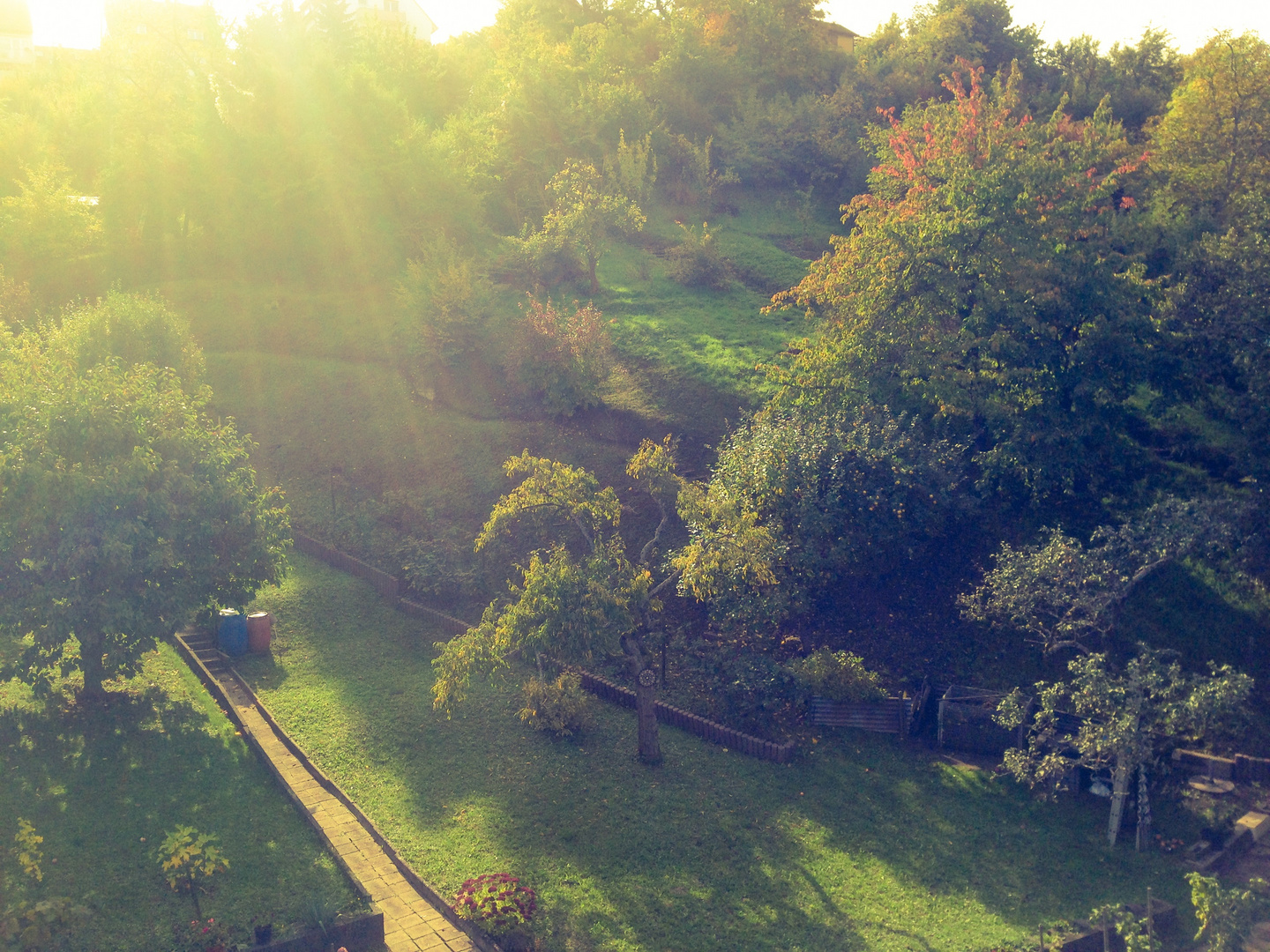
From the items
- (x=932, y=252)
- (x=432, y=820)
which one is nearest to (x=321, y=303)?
(x=932, y=252)

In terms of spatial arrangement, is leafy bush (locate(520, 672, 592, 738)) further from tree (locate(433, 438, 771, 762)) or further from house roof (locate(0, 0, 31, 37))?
house roof (locate(0, 0, 31, 37))

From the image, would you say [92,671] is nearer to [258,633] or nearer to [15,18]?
[258,633]

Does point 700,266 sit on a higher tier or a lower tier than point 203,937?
higher

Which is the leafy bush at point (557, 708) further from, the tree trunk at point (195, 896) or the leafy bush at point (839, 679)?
the tree trunk at point (195, 896)

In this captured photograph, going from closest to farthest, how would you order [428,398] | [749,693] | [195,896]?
[195,896], [749,693], [428,398]

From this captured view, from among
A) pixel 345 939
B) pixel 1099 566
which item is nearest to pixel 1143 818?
pixel 1099 566

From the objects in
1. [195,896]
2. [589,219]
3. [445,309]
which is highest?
[589,219]

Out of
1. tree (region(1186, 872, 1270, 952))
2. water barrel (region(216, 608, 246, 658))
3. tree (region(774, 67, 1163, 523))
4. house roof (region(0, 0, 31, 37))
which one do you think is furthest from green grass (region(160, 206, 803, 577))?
house roof (region(0, 0, 31, 37))
